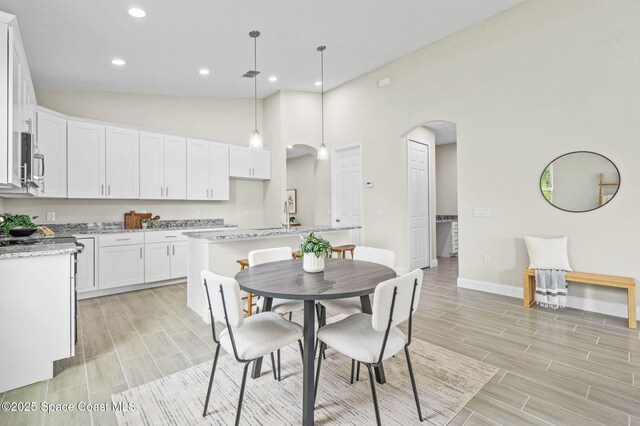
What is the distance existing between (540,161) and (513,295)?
68.3 inches

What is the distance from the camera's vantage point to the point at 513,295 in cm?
407

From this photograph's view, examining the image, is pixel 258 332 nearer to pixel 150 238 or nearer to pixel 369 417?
pixel 369 417

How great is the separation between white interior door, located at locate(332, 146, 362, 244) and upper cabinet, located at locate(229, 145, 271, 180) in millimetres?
1389

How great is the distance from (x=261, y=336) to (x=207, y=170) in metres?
4.42

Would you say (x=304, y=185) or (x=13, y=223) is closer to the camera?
(x=13, y=223)

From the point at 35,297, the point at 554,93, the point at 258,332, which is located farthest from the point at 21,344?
the point at 554,93

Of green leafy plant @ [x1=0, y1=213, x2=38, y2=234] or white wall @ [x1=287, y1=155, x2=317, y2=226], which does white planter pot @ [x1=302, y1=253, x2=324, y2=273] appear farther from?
A: white wall @ [x1=287, y1=155, x2=317, y2=226]

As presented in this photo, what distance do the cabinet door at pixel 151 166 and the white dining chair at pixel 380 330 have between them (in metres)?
4.23

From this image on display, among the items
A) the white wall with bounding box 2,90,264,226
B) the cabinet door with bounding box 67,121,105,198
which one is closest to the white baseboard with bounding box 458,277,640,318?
the white wall with bounding box 2,90,264,226

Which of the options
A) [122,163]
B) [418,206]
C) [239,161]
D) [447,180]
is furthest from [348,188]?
[122,163]

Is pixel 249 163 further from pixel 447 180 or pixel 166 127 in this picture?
pixel 447 180

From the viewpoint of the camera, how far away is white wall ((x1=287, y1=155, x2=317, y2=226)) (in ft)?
29.4

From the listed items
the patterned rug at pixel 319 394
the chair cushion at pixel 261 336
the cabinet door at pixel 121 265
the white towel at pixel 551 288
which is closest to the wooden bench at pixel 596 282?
the white towel at pixel 551 288

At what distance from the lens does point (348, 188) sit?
20.4ft
